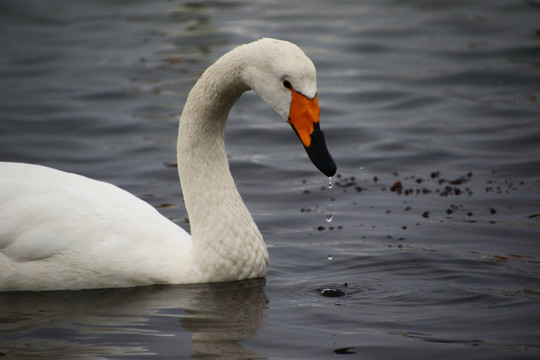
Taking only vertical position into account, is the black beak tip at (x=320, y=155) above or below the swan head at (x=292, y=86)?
below

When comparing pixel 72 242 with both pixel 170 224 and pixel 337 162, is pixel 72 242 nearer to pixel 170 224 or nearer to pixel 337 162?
pixel 170 224

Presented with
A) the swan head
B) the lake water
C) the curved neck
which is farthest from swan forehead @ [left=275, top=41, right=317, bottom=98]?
the lake water

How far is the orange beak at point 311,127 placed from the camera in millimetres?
6133

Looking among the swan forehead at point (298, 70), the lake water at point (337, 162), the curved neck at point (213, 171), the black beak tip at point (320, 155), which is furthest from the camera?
the curved neck at point (213, 171)

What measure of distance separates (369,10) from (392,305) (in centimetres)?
1224

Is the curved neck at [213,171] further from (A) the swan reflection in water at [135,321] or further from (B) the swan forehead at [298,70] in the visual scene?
(B) the swan forehead at [298,70]

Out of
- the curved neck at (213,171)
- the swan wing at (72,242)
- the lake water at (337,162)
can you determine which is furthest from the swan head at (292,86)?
the swan wing at (72,242)

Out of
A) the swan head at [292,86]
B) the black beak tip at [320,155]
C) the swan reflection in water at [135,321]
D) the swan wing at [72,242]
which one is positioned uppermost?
the swan head at [292,86]

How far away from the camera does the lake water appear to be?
229 inches

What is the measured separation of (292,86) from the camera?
6.13 meters

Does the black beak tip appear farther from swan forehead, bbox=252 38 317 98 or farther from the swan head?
swan forehead, bbox=252 38 317 98

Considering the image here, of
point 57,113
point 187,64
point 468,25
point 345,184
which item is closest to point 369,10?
point 468,25

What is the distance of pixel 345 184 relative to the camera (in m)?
9.58

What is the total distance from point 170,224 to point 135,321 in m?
1.11
